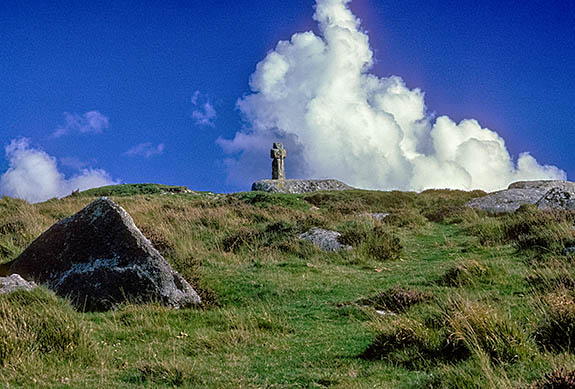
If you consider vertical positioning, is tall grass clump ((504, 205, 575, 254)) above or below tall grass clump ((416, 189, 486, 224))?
below

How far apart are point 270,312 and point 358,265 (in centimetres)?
616

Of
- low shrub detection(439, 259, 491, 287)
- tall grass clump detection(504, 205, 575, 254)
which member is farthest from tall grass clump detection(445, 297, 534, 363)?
tall grass clump detection(504, 205, 575, 254)

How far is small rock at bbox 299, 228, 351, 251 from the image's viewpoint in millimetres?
18188

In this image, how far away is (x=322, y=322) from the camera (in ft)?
33.0

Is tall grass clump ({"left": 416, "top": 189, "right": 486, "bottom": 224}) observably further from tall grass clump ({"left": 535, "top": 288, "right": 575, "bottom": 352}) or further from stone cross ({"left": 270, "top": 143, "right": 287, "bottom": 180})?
tall grass clump ({"left": 535, "top": 288, "right": 575, "bottom": 352})

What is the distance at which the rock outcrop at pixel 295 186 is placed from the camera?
48125mm

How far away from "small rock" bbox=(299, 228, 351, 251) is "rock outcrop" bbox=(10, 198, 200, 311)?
23.5ft

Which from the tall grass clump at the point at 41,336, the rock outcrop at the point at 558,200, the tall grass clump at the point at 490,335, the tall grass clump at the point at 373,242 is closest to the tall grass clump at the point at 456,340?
the tall grass clump at the point at 490,335

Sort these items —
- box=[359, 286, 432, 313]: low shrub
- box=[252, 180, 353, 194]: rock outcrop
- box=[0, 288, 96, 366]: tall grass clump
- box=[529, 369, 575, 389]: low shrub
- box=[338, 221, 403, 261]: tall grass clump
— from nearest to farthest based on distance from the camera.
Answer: box=[529, 369, 575, 389]: low shrub, box=[0, 288, 96, 366]: tall grass clump, box=[359, 286, 432, 313]: low shrub, box=[338, 221, 403, 261]: tall grass clump, box=[252, 180, 353, 194]: rock outcrop

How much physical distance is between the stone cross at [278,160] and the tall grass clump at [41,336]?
4445cm

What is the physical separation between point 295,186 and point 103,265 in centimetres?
3741

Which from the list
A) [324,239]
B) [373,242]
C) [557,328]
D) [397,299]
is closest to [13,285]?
[397,299]

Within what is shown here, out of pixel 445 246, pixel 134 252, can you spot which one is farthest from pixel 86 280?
pixel 445 246

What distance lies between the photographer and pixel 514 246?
17.5 meters
